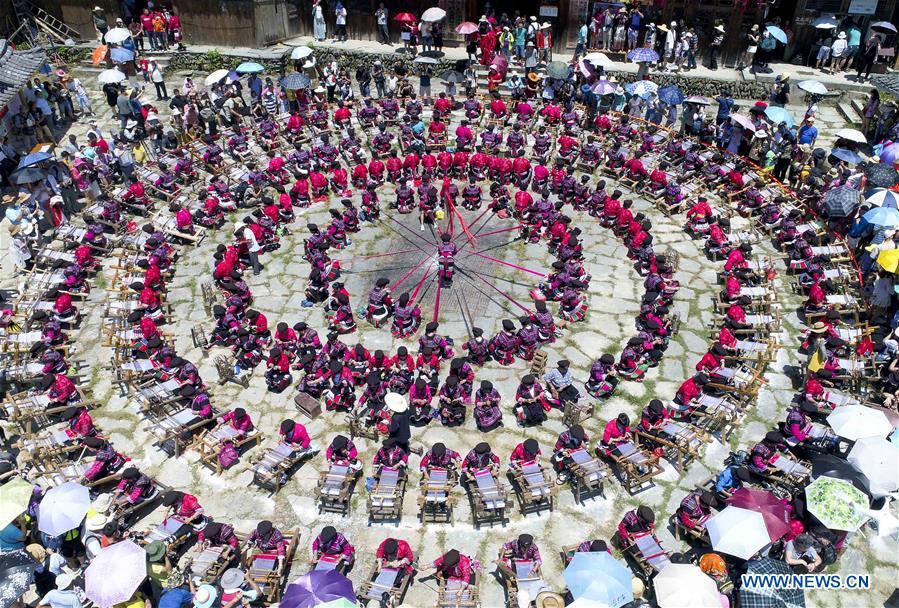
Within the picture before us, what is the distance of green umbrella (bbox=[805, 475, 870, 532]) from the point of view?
482 inches

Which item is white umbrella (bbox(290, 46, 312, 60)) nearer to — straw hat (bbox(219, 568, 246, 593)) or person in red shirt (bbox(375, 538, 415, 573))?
person in red shirt (bbox(375, 538, 415, 573))

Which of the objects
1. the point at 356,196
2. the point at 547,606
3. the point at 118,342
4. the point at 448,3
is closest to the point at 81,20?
the point at 448,3

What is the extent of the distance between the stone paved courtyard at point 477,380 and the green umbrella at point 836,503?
6.04 ft

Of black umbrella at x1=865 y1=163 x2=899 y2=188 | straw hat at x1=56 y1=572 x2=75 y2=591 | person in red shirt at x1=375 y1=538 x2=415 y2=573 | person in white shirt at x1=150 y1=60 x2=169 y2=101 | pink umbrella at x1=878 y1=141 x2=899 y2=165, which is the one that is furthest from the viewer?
person in white shirt at x1=150 y1=60 x2=169 y2=101

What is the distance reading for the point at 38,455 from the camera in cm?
1520

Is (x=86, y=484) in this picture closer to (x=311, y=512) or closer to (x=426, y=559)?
(x=311, y=512)

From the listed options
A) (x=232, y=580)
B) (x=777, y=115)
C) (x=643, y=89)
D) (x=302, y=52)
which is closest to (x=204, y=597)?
(x=232, y=580)

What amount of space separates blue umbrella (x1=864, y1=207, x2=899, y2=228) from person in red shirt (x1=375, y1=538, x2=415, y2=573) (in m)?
17.5

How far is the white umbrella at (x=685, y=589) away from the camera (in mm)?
11070

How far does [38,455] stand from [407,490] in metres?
8.63

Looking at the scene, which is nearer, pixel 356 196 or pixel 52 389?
pixel 52 389

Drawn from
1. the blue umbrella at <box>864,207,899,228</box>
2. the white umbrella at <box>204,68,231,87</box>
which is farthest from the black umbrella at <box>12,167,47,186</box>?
the blue umbrella at <box>864,207,899,228</box>

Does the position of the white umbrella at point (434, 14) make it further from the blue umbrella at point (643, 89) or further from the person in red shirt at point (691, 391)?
the person in red shirt at point (691, 391)

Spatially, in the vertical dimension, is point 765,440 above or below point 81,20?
below
